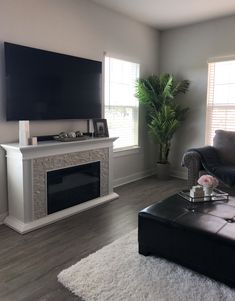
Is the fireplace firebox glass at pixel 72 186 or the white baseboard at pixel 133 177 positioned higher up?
the fireplace firebox glass at pixel 72 186

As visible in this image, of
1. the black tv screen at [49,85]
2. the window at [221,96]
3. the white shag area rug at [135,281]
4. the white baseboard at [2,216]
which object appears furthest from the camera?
the window at [221,96]

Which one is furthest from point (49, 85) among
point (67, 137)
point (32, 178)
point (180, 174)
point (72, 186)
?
point (180, 174)

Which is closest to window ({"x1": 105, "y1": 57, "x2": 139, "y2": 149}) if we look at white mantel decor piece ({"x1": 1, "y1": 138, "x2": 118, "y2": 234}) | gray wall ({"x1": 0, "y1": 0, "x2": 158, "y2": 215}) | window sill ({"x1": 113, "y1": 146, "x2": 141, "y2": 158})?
window sill ({"x1": 113, "y1": 146, "x2": 141, "y2": 158})

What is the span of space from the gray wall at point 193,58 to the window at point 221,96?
97mm

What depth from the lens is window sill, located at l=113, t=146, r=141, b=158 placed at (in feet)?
13.7

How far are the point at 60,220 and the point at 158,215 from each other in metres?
1.30

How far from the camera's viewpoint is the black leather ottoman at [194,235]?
175 cm

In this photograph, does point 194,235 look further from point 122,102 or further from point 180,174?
point 180,174

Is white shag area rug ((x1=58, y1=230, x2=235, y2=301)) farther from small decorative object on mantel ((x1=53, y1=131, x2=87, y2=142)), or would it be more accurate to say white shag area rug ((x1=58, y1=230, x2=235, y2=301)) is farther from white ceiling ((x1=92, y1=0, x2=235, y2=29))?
white ceiling ((x1=92, y1=0, x2=235, y2=29))

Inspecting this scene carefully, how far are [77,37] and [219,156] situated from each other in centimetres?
243

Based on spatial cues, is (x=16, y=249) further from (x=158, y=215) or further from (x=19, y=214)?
(x=158, y=215)

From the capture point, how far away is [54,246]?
2.38m

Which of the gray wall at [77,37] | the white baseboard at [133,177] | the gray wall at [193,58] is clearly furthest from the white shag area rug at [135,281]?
the gray wall at [193,58]

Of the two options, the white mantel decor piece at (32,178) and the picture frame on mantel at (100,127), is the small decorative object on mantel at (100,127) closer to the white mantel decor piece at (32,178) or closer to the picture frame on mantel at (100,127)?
the picture frame on mantel at (100,127)
